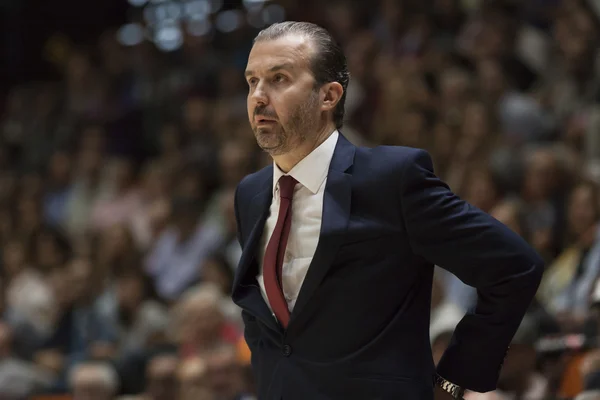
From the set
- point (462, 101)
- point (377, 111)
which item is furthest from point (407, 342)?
point (377, 111)

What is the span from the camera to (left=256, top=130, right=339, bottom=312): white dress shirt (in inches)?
92.4

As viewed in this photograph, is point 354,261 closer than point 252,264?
Yes

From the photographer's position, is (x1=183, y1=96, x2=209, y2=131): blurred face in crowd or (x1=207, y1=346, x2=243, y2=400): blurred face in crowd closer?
(x1=207, y1=346, x2=243, y2=400): blurred face in crowd

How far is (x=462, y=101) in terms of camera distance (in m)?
7.00

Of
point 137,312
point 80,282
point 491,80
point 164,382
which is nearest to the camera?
point 164,382

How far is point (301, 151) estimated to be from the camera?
2402mm

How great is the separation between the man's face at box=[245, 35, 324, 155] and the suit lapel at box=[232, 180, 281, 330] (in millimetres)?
189

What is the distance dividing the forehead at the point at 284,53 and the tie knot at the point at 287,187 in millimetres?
266

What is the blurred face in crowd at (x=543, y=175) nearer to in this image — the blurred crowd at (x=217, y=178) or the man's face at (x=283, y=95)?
the blurred crowd at (x=217, y=178)

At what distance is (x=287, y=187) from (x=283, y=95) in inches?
8.8

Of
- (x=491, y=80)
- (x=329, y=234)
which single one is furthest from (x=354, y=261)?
(x=491, y=80)

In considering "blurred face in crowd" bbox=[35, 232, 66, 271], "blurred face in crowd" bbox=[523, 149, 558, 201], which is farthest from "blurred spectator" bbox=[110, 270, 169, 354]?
"blurred face in crowd" bbox=[523, 149, 558, 201]

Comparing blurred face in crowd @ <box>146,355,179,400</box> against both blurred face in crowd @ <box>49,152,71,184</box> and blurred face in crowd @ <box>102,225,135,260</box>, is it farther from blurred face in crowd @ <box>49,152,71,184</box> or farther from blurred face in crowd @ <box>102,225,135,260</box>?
blurred face in crowd @ <box>49,152,71,184</box>

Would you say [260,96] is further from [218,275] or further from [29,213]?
[29,213]
